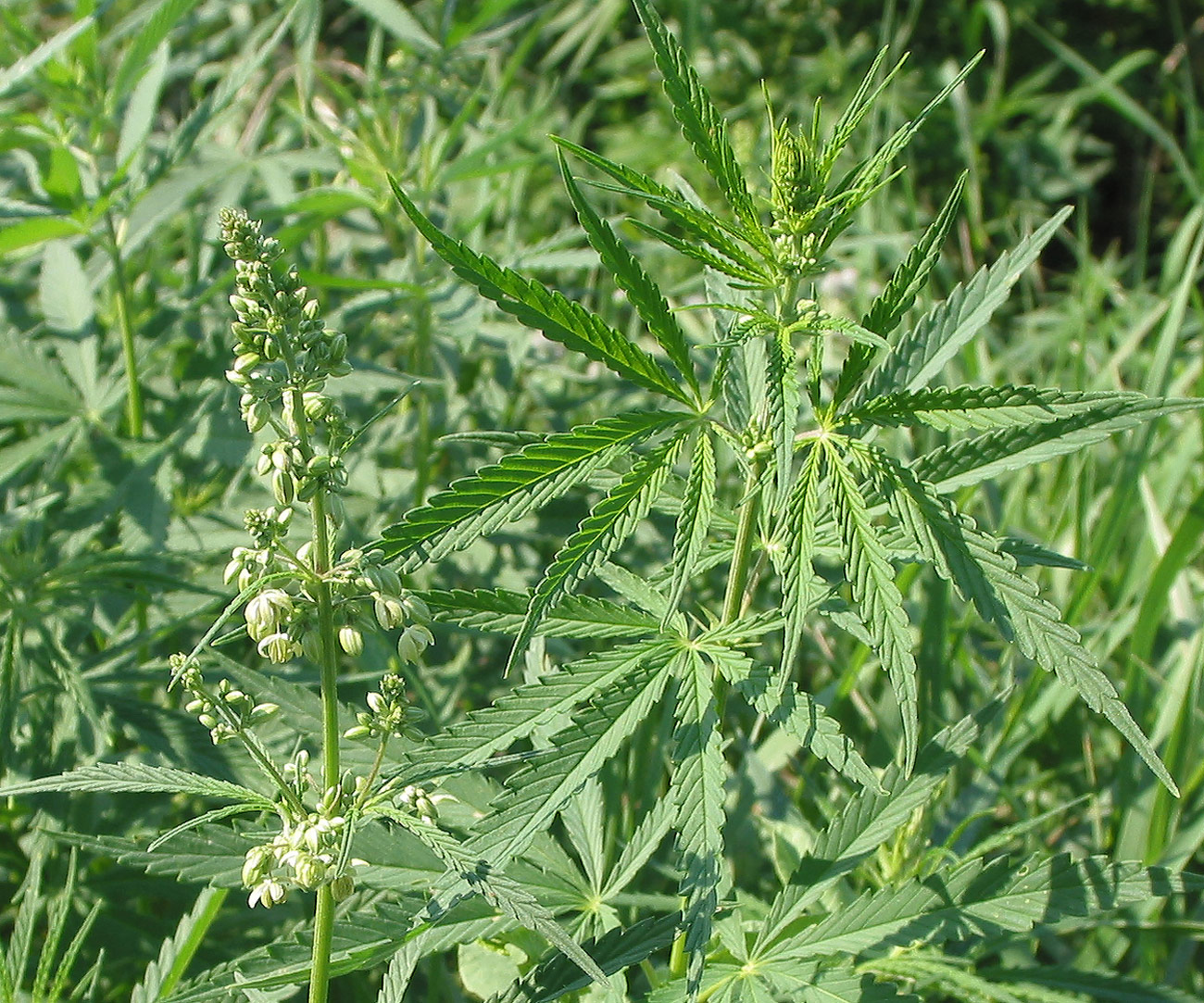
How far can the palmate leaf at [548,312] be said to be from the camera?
1227mm

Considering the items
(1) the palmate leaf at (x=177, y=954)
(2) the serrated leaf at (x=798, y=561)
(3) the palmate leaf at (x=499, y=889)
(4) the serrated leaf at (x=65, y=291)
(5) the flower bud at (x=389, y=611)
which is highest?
(4) the serrated leaf at (x=65, y=291)

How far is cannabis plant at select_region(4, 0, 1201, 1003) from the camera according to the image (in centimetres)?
122

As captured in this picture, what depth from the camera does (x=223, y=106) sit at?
2473 mm

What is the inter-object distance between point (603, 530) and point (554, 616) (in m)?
0.25

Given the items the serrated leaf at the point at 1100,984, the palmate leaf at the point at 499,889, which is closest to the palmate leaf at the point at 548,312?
the palmate leaf at the point at 499,889

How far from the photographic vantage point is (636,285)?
138 cm

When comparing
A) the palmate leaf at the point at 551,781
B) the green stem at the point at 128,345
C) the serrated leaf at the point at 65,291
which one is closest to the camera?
the palmate leaf at the point at 551,781

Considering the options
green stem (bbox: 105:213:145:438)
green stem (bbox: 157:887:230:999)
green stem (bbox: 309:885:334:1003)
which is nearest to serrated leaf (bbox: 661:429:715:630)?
green stem (bbox: 309:885:334:1003)

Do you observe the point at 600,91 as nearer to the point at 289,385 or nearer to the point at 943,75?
the point at 943,75

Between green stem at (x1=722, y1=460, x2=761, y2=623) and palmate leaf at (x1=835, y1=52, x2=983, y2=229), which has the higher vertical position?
palmate leaf at (x1=835, y1=52, x2=983, y2=229)

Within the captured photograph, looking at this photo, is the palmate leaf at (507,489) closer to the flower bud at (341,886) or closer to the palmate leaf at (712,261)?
the palmate leaf at (712,261)

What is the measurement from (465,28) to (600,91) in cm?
204

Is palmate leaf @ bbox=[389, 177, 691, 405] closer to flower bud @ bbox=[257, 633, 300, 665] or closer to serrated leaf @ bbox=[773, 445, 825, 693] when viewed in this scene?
serrated leaf @ bbox=[773, 445, 825, 693]

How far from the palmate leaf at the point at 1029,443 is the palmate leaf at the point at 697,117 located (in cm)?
36
